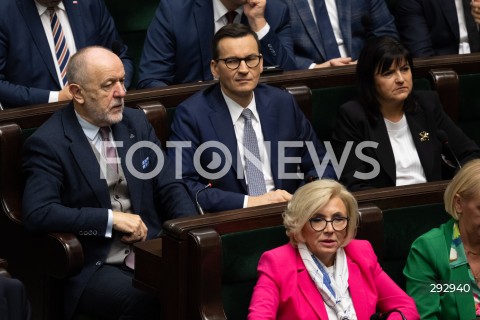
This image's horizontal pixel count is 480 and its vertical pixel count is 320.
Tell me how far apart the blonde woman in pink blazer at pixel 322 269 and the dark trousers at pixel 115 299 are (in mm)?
270

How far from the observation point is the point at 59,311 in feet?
6.37

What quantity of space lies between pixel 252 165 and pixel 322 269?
0.45m

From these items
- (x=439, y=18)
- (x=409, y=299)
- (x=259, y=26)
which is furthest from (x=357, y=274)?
(x=439, y=18)

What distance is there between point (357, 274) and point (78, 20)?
3.13 feet

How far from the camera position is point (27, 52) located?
7.52 feet

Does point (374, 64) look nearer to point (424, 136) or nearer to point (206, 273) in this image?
point (424, 136)

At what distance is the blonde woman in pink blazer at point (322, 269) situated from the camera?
5.46 feet

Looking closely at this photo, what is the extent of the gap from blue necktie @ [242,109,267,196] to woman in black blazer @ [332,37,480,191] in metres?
0.16

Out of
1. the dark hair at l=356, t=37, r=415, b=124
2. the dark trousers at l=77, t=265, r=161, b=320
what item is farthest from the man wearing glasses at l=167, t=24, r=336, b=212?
the dark trousers at l=77, t=265, r=161, b=320

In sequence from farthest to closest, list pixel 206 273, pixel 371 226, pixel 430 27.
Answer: pixel 430 27 → pixel 371 226 → pixel 206 273

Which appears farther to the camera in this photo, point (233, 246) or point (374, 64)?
point (374, 64)

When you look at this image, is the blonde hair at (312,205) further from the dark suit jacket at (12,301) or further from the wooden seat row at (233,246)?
the dark suit jacket at (12,301)

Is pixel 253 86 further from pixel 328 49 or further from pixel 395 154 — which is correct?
pixel 328 49

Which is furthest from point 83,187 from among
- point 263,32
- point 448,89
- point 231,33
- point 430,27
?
point 430,27
